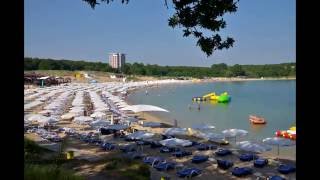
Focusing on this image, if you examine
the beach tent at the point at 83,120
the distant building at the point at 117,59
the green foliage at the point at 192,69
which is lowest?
the beach tent at the point at 83,120

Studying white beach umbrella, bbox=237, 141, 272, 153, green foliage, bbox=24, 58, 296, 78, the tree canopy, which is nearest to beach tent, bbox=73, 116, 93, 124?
white beach umbrella, bbox=237, 141, 272, 153

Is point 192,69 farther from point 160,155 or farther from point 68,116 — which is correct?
point 160,155

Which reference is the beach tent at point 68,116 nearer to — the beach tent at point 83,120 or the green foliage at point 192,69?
the beach tent at point 83,120

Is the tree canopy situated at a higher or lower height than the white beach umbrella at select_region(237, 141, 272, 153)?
higher

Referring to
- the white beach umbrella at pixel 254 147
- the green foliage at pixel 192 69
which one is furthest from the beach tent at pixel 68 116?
the green foliage at pixel 192 69

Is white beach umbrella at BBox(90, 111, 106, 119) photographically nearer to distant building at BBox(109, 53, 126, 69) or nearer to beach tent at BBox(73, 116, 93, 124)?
beach tent at BBox(73, 116, 93, 124)

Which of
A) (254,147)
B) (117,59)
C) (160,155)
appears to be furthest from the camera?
(117,59)

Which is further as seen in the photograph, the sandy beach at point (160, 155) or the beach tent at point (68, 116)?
the beach tent at point (68, 116)

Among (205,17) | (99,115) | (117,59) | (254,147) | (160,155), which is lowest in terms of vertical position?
(160,155)

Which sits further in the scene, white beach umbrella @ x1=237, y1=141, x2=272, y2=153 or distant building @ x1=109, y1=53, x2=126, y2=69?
distant building @ x1=109, y1=53, x2=126, y2=69

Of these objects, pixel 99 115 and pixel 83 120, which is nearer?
pixel 83 120

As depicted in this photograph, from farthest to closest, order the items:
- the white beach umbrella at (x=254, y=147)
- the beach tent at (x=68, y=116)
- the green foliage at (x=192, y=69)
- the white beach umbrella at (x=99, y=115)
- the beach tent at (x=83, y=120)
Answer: the green foliage at (x=192, y=69) < the beach tent at (x=68, y=116) < the white beach umbrella at (x=99, y=115) < the beach tent at (x=83, y=120) < the white beach umbrella at (x=254, y=147)

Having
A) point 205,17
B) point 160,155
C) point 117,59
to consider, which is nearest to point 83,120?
point 160,155
